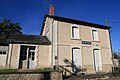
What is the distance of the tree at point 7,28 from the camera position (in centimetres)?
2650

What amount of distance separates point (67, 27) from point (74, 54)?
2863 mm

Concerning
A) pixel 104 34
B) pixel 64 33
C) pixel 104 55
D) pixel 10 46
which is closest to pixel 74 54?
pixel 64 33

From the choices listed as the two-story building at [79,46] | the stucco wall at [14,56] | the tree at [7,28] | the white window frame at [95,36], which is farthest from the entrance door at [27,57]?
the tree at [7,28]

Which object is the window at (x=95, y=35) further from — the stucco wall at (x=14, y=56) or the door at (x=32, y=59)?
the stucco wall at (x=14, y=56)

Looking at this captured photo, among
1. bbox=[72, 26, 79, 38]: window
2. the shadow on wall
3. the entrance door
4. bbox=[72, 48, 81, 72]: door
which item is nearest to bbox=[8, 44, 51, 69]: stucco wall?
the entrance door

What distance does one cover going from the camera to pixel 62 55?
12.0 metres

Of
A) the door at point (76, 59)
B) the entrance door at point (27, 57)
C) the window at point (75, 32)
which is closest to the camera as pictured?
the entrance door at point (27, 57)

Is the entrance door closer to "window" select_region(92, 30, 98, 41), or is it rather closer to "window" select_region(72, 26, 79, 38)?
"window" select_region(72, 26, 79, 38)

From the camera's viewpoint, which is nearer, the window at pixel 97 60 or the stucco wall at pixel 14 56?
the stucco wall at pixel 14 56

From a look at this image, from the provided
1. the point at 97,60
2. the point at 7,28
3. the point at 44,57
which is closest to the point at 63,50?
the point at 44,57

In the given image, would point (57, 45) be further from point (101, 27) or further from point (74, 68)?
point (101, 27)

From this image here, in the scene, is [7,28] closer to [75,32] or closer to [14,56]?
[14,56]

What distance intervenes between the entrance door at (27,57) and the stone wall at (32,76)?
3.94 metres

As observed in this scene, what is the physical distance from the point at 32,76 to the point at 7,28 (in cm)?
2194
